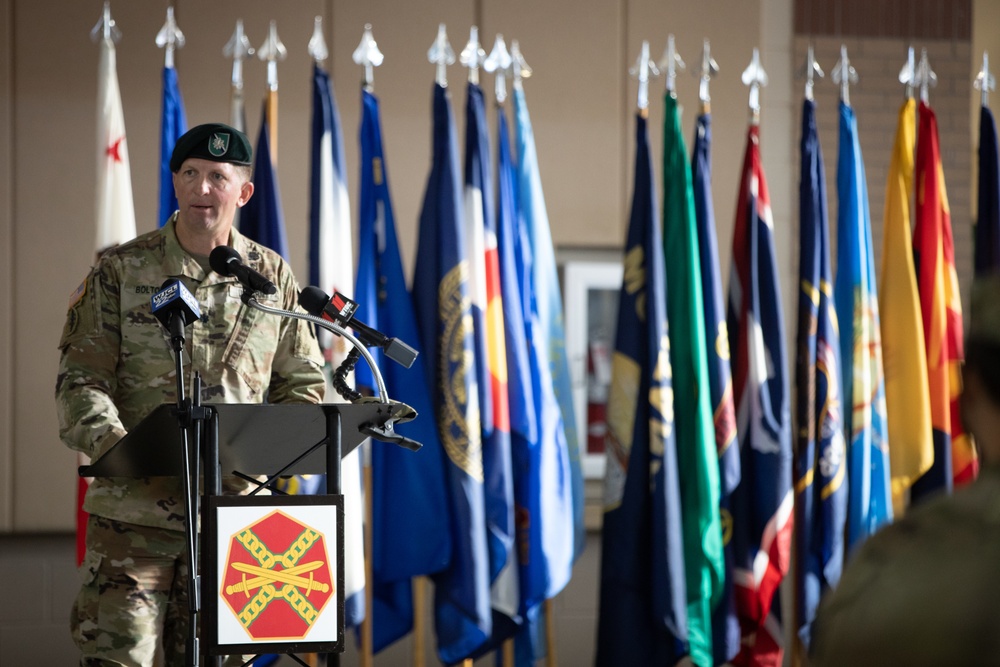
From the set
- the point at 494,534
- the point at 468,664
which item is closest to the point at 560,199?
the point at 494,534

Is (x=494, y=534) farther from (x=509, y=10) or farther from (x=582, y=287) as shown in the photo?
(x=509, y=10)

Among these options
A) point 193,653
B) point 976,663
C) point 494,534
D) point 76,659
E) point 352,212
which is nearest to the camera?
point 976,663

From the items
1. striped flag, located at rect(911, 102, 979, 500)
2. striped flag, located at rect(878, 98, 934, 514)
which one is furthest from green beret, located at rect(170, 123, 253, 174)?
striped flag, located at rect(911, 102, 979, 500)

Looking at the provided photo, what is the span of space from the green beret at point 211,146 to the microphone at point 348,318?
58 cm

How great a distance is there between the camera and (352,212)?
4453mm

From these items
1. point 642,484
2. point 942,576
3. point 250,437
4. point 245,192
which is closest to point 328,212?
point 245,192

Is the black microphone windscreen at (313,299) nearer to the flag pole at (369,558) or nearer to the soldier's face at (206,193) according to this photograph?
the soldier's face at (206,193)

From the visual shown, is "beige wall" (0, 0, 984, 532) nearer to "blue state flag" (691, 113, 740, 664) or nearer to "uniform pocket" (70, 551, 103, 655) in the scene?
"blue state flag" (691, 113, 740, 664)

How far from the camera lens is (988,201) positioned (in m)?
3.99

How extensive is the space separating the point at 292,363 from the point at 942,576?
2.07 meters

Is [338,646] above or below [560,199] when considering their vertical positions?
below

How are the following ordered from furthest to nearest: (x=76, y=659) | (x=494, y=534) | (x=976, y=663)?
(x=76, y=659) < (x=494, y=534) < (x=976, y=663)

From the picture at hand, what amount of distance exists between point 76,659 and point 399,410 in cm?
257

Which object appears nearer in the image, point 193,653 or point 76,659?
point 193,653
